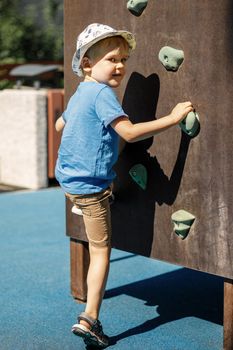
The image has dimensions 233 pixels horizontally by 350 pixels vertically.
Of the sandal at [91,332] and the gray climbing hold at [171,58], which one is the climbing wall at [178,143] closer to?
the gray climbing hold at [171,58]

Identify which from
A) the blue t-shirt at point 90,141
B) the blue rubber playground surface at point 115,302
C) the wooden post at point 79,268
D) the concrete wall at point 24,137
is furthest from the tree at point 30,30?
the blue t-shirt at point 90,141

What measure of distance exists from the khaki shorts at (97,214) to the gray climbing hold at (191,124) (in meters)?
0.50

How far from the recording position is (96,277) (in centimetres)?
375

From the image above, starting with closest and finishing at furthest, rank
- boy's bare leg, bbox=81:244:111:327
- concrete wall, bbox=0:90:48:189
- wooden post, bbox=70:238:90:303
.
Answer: boy's bare leg, bbox=81:244:111:327
wooden post, bbox=70:238:90:303
concrete wall, bbox=0:90:48:189

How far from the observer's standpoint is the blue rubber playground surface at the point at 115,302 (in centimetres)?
385

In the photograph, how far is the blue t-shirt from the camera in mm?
3652

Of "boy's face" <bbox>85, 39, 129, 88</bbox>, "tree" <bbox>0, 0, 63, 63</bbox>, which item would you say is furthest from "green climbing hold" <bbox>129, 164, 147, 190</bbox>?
"tree" <bbox>0, 0, 63, 63</bbox>

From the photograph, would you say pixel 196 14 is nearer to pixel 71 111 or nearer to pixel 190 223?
pixel 71 111

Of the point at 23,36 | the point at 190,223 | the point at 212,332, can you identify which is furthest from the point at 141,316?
the point at 23,36

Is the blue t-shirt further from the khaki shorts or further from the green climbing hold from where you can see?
the green climbing hold

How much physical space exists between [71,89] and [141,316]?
1355mm

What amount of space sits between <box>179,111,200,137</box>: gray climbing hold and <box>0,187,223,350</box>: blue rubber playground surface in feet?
3.50

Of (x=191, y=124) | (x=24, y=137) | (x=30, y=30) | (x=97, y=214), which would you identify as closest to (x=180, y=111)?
(x=191, y=124)

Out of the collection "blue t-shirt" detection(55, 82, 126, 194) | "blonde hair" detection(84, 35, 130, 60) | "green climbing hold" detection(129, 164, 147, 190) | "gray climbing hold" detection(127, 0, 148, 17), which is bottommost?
"green climbing hold" detection(129, 164, 147, 190)
